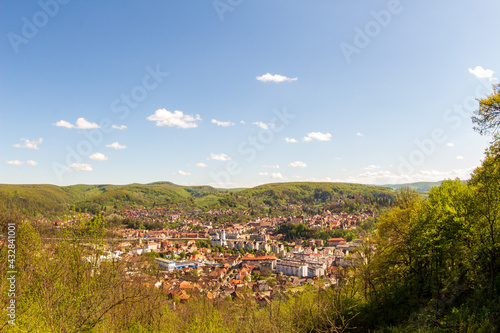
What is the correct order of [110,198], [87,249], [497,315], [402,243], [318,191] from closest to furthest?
[497,315] < [87,249] < [402,243] < [110,198] < [318,191]

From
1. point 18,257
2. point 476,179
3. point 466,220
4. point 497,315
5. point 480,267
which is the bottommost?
point 497,315

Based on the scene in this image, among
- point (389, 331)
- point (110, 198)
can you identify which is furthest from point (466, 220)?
Answer: point (110, 198)

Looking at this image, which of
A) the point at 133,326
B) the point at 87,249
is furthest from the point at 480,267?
the point at 87,249

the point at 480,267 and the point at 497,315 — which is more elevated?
the point at 480,267

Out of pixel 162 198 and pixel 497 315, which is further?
pixel 162 198

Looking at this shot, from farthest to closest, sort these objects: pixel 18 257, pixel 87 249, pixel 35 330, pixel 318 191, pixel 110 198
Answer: pixel 318 191 < pixel 110 198 < pixel 87 249 < pixel 18 257 < pixel 35 330

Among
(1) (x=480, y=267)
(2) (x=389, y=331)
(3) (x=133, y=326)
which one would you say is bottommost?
(2) (x=389, y=331)

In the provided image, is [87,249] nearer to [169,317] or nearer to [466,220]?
[169,317]

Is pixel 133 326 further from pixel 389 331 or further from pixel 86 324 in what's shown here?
pixel 389 331

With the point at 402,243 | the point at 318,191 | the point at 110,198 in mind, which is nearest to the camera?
the point at 402,243
